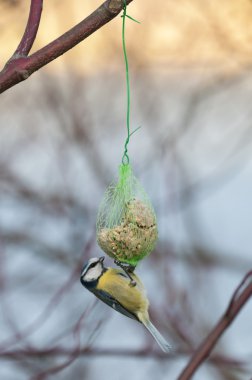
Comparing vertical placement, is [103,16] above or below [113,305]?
above

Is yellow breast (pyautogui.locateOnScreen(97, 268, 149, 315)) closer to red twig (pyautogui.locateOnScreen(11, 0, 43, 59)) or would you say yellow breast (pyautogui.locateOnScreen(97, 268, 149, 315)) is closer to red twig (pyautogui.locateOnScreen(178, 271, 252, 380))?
red twig (pyautogui.locateOnScreen(178, 271, 252, 380))

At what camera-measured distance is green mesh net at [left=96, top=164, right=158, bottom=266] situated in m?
1.72

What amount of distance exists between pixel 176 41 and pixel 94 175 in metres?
0.98

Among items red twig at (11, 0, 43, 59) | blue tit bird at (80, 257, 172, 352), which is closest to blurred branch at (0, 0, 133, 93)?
red twig at (11, 0, 43, 59)

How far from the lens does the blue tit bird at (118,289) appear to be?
1.72 metres

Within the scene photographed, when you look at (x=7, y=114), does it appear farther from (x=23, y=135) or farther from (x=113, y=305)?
(x=113, y=305)

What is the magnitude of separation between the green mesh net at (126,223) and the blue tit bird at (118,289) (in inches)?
1.7

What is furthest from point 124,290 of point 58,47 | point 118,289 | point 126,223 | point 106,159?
point 106,159

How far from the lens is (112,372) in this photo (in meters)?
4.37

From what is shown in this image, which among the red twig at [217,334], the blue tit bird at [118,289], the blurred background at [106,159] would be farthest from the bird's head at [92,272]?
the blurred background at [106,159]

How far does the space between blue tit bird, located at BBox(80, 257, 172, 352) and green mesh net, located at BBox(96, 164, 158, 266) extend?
0.04 metres

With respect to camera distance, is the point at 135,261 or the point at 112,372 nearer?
the point at 135,261

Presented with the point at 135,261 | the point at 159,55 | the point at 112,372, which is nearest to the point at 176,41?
the point at 159,55

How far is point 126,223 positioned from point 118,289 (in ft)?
0.50
